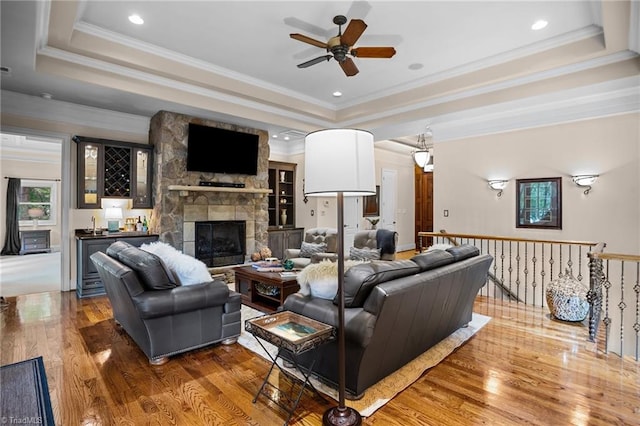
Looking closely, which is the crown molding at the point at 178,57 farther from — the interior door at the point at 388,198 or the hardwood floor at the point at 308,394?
the interior door at the point at 388,198

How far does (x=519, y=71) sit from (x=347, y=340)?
13.6ft

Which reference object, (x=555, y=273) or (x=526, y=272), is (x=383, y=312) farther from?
(x=555, y=273)

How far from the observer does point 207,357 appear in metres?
2.95

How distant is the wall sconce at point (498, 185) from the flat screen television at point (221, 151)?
422 cm

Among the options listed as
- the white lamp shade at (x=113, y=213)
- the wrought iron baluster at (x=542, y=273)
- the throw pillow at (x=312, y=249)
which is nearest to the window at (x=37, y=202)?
the white lamp shade at (x=113, y=213)

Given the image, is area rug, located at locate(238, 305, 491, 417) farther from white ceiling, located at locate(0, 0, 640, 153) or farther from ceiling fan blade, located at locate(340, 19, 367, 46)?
white ceiling, located at locate(0, 0, 640, 153)

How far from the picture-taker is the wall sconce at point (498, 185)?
5.47 meters

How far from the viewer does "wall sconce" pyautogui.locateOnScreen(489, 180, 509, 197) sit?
547 centimetres

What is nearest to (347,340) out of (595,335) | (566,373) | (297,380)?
(297,380)

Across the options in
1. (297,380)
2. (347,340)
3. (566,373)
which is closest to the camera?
(347,340)

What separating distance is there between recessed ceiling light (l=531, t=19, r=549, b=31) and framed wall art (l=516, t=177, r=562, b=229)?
7.56 ft

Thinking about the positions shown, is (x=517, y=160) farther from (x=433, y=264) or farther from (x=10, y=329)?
(x=10, y=329)

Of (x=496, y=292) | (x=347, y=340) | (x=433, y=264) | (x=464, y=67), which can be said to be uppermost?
(x=464, y=67)

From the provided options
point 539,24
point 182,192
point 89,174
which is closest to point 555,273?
point 539,24
